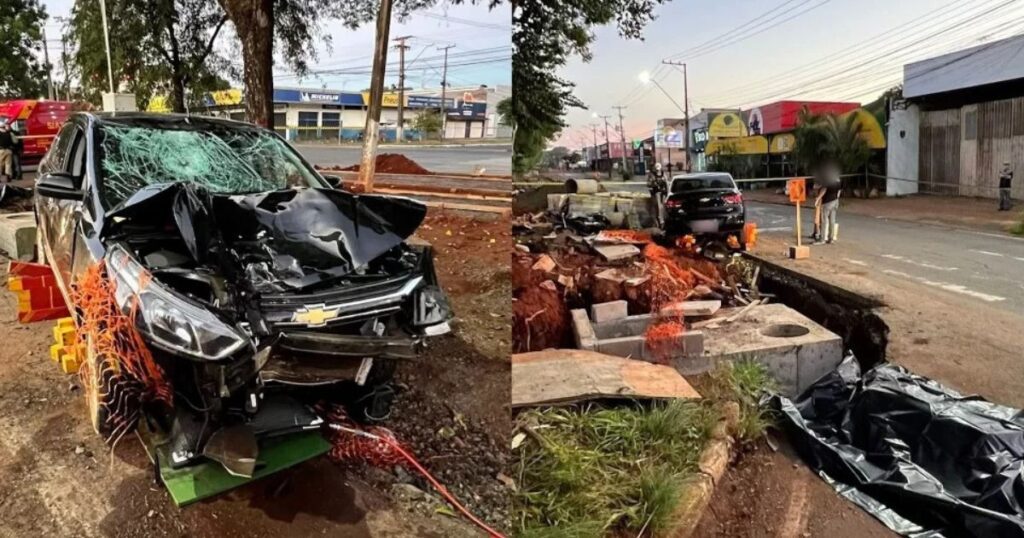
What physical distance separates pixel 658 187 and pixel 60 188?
3.11 meters

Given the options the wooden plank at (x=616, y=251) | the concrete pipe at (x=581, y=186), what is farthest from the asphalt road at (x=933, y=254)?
the concrete pipe at (x=581, y=186)

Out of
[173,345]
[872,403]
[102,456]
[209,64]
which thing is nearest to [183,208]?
[173,345]

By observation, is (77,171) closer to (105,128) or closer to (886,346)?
(105,128)

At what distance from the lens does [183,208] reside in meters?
2.66

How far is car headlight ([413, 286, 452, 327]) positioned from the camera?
113 inches

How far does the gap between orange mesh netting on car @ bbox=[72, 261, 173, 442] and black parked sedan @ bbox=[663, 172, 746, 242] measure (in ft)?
9.99

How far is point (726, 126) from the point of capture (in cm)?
355

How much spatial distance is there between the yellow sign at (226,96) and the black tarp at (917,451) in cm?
1212

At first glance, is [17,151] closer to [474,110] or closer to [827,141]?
[474,110]

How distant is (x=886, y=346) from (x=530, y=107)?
3.28 metres

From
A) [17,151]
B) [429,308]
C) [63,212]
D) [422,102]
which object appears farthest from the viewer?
[422,102]

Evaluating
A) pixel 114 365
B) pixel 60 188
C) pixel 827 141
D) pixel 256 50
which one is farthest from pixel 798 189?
pixel 256 50

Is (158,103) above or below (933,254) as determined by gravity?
above

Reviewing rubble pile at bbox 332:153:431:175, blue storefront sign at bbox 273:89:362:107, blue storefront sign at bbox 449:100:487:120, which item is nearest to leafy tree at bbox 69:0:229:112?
rubble pile at bbox 332:153:431:175
